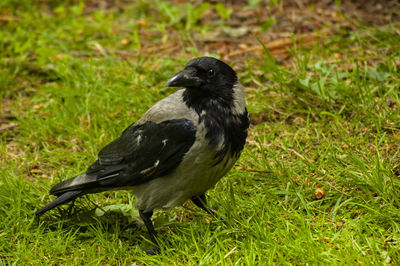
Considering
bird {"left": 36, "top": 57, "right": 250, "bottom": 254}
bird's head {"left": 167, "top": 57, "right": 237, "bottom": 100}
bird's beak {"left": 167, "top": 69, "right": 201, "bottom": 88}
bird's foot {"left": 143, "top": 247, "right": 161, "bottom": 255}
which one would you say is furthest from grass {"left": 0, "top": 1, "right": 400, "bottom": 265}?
bird's beak {"left": 167, "top": 69, "right": 201, "bottom": 88}

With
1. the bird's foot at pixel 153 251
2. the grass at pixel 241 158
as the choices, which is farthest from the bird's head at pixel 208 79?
the bird's foot at pixel 153 251

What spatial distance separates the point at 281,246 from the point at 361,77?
8.17 ft

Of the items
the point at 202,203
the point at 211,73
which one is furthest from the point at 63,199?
the point at 211,73

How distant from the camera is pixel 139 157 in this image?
353 centimetres

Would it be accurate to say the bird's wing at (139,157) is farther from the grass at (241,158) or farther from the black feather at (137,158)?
the grass at (241,158)

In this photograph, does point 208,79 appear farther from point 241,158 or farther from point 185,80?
point 241,158

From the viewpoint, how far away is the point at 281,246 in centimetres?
305

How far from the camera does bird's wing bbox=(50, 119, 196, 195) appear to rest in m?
3.32

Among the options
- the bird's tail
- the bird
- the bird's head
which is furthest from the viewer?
the bird's tail

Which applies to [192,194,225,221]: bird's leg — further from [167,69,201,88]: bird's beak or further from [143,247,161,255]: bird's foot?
[167,69,201,88]: bird's beak

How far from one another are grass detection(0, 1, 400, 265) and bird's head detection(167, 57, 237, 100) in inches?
29.2

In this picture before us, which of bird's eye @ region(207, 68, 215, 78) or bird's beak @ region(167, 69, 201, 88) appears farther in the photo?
bird's eye @ region(207, 68, 215, 78)

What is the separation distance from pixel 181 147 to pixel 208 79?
1.67 feet

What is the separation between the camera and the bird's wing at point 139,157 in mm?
3316
